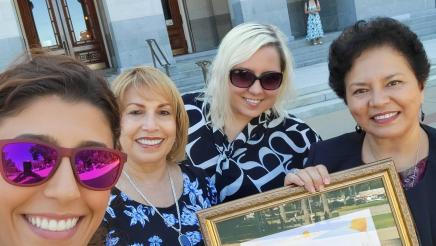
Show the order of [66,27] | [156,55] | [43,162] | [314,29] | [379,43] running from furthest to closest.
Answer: [66,27] < [314,29] < [156,55] < [379,43] < [43,162]

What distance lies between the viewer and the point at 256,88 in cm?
262

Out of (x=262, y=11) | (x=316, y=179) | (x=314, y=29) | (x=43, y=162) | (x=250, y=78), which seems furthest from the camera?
(x=314, y=29)

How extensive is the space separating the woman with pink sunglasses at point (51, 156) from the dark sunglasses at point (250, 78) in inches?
52.9

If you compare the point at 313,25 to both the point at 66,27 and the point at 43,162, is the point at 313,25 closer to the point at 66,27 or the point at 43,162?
the point at 66,27

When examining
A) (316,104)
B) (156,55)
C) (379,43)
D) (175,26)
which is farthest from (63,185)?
(175,26)

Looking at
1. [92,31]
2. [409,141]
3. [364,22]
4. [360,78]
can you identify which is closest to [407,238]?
[409,141]

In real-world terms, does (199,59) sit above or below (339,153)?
below

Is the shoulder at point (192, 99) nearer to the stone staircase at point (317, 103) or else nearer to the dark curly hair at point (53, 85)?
the dark curly hair at point (53, 85)

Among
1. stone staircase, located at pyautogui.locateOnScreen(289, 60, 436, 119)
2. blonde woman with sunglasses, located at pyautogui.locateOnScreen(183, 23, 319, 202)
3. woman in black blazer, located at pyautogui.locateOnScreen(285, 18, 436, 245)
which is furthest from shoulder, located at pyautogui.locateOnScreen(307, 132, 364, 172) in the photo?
stone staircase, located at pyautogui.locateOnScreen(289, 60, 436, 119)

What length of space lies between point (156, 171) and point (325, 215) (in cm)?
95

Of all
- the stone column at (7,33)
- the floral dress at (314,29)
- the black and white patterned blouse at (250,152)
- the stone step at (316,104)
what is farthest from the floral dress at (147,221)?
the floral dress at (314,29)

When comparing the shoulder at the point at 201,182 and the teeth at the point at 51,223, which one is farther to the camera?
the shoulder at the point at 201,182

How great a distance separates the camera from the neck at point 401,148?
1930 millimetres

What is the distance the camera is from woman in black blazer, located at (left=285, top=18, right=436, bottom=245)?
1.79m
